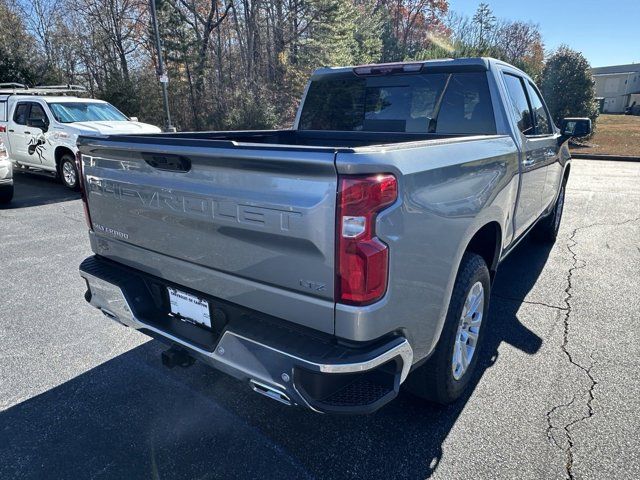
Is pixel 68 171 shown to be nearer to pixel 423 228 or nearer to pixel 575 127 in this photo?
pixel 575 127

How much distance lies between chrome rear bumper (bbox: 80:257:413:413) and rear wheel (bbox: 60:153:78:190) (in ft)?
29.1

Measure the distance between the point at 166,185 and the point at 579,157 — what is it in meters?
17.5

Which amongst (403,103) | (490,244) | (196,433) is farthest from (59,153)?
(490,244)

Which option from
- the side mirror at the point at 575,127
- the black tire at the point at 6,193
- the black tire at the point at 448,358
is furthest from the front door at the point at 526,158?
the black tire at the point at 6,193

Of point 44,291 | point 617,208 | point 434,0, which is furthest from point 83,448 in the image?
point 434,0

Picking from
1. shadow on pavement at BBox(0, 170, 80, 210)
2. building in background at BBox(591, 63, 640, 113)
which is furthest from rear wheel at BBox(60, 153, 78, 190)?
building in background at BBox(591, 63, 640, 113)

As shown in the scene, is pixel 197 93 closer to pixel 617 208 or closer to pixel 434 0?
pixel 617 208

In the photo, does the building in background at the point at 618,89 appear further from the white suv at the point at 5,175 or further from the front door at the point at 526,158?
the white suv at the point at 5,175

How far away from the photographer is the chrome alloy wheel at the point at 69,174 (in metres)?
9.54

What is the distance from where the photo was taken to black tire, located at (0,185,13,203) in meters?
8.18

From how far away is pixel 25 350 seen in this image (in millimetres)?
3379

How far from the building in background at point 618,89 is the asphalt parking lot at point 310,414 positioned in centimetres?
7906

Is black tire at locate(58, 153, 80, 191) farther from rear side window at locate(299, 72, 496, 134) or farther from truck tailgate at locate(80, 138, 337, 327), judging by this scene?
truck tailgate at locate(80, 138, 337, 327)

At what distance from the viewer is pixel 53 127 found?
9.55m
